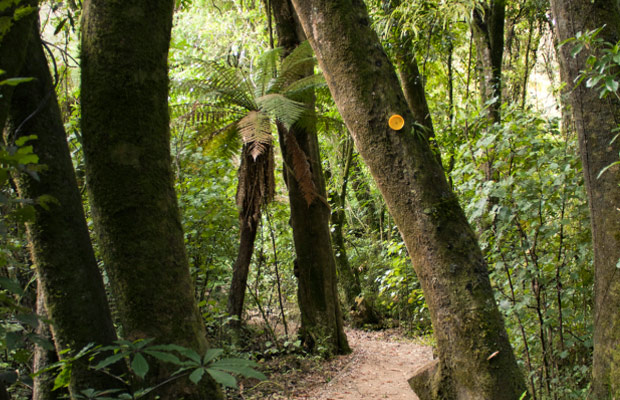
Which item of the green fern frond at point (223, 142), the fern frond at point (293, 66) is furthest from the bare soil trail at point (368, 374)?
the fern frond at point (293, 66)

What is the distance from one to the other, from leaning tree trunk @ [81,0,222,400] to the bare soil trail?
253cm

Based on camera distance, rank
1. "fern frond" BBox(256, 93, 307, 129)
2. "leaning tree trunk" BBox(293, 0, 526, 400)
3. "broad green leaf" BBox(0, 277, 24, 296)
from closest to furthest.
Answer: "broad green leaf" BBox(0, 277, 24, 296), "leaning tree trunk" BBox(293, 0, 526, 400), "fern frond" BBox(256, 93, 307, 129)

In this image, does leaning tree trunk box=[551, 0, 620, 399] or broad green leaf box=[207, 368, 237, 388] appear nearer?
broad green leaf box=[207, 368, 237, 388]

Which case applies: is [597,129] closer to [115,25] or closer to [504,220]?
[504,220]

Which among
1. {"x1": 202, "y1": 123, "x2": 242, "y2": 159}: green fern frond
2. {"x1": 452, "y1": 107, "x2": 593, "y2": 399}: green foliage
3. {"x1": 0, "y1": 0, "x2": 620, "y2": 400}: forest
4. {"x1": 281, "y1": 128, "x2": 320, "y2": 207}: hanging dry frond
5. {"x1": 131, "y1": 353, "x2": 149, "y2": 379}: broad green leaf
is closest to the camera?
{"x1": 131, "y1": 353, "x2": 149, "y2": 379}: broad green leaf

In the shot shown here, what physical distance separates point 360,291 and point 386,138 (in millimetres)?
9652

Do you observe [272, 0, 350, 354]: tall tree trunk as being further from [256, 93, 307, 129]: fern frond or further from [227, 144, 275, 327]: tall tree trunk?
[256, 93, 307, 129]: fern frond

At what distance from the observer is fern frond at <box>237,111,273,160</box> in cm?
623

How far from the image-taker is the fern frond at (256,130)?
623 centimetres

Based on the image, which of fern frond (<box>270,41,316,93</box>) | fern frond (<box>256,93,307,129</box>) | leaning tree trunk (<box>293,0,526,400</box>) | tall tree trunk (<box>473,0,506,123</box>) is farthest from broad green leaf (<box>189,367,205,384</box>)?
tall tree trunk (<box>473,0,506,123</box>)

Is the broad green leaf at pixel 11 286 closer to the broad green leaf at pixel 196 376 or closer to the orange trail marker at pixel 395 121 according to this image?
Answer: the broad green leaf at pixel 196 376

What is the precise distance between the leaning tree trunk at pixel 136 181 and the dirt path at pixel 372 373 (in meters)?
3.06

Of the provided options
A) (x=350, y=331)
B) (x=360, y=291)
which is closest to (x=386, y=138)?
(x=350, y=331)

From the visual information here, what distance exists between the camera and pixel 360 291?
40.0ft
